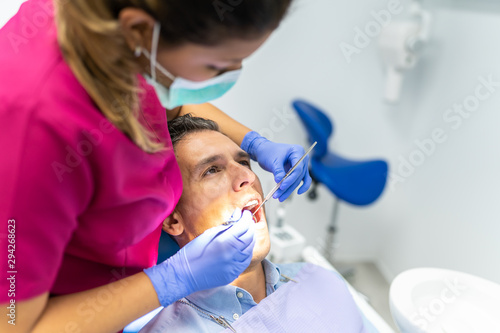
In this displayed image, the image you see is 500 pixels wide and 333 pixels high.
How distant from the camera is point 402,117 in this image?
2.68 meters

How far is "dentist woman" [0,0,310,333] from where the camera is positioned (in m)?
0.63

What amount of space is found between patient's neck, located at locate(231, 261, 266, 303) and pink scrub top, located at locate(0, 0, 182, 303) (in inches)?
20.0

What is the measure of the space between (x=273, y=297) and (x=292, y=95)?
1405 mm

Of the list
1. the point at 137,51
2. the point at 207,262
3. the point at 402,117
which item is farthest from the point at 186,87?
the point at 402,117

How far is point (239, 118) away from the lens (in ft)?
6.88

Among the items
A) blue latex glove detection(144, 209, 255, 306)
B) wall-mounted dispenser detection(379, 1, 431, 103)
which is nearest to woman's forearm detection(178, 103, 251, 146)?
blue latex glove detection(144, 209, 255, 306)

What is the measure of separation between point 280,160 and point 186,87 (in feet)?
1.91

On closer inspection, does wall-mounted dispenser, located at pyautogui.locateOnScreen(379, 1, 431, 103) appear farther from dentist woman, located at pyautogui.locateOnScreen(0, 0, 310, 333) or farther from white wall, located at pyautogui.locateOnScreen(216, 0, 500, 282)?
dentist woman, located at pyautogui.locateOnScreen(0, 0, 310, 333)

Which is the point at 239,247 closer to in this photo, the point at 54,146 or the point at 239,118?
the point at 54,146

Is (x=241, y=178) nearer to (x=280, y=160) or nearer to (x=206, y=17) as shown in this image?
(x=280, y=160)

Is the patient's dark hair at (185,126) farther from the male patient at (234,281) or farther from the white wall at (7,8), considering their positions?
the white wall at (7,8)

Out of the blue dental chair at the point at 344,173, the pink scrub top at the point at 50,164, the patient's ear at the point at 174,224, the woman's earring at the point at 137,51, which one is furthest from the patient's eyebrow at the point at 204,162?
the blue dental chair at the point at 344,173

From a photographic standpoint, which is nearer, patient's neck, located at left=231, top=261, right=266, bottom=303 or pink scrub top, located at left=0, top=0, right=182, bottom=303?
pink scrub top, located at left=0, top=0, right=182, bottom=303

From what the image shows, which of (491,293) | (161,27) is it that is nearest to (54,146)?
(161,27)
